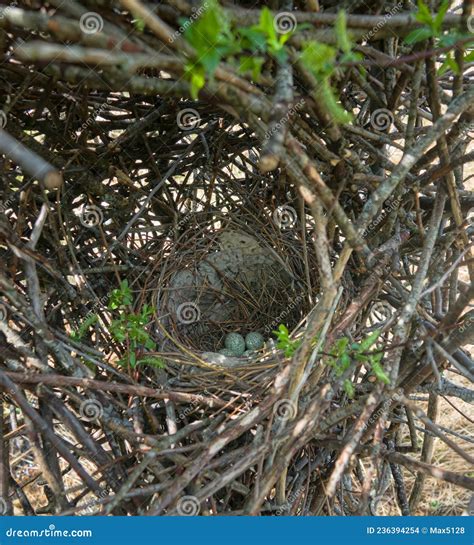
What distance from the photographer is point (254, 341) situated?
191 cm

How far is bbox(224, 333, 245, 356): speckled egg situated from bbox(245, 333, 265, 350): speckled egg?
2 cm

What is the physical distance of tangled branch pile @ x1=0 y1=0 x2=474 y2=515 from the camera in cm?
79

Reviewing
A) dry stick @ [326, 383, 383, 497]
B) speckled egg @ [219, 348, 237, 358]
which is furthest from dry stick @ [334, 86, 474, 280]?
speckled egg @ [219, 348, 237, 358]

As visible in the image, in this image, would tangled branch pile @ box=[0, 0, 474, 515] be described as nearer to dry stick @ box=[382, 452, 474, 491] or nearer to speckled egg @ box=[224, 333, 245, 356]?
dry stick @ box=[382, 452, 474, 491]

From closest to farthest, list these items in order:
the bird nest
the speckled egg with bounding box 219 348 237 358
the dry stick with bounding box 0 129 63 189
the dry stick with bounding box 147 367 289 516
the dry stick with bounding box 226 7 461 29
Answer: the dry stick with bounding box 0 129 63 189 → the dry stick with bounding box 226 7 461 29 → the dry stick with bounding box 147 367 289 516 → the bird nest → the speckled egg with bounding box 219 348 237 358

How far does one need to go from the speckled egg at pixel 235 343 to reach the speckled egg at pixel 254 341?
0.06ft

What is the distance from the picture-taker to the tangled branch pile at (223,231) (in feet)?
2.60

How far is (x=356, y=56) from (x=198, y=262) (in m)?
1.20

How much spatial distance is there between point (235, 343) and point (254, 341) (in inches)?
2.4

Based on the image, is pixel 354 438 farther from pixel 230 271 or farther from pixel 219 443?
pixel 230 271

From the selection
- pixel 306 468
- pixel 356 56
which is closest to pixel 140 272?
pixel 306 468

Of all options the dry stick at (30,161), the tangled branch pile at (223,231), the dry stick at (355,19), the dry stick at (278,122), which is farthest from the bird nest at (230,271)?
the dry stick at (30,161)

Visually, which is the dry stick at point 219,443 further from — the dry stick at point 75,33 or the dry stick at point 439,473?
the dry stick at point 75,33

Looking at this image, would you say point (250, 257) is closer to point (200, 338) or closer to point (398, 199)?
point (200, 338)
